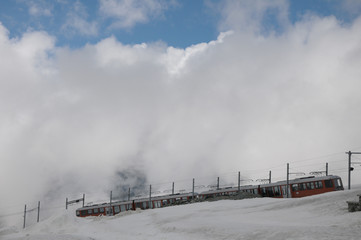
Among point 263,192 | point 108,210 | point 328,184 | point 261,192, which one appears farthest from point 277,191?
point 108,210

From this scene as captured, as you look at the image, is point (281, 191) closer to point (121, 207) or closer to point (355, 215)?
point (121, 207)

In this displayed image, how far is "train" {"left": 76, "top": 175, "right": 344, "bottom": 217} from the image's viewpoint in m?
53.6

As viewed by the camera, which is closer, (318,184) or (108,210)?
(318,184)

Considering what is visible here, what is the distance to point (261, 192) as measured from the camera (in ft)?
198

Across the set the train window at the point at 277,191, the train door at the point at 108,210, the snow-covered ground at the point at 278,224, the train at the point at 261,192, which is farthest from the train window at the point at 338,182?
the train door at the point at 108,210

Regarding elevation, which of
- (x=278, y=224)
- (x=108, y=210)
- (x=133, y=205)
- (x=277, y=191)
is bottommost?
(x=108, y=210)

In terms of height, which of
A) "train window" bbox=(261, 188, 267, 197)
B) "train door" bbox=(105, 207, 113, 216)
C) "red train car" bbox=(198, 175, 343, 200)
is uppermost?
"red train car" bbox=(198, 175, 343, 200)

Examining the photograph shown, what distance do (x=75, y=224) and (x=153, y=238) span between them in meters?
22.4

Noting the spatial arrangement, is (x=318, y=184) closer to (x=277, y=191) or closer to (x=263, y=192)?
(x=277, y=191)

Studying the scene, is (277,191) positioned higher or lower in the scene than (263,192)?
higher

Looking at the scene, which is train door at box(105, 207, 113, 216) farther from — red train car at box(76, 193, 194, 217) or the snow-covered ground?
the snow-covered ground

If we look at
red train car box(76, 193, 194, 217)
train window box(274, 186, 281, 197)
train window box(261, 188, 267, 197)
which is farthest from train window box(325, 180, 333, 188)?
red train car box(76, 193, 194, 217)

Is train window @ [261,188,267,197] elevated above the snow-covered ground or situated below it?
below

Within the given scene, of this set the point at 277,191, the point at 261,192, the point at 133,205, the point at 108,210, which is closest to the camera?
the point at 277,191
